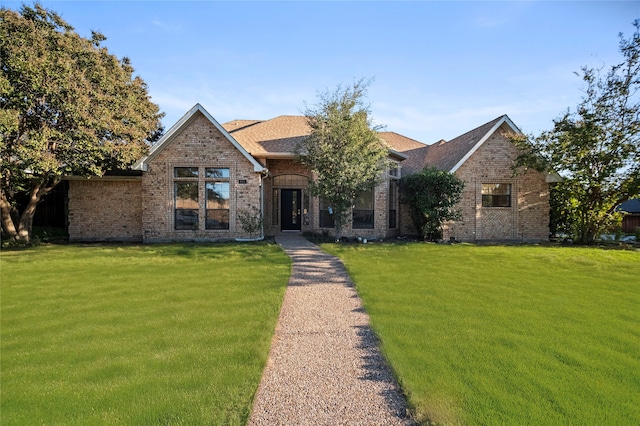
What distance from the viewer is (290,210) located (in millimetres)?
17969

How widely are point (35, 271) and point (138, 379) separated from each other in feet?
25.7

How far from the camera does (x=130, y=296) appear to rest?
6.31 m

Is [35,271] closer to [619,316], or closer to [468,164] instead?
[619,316]

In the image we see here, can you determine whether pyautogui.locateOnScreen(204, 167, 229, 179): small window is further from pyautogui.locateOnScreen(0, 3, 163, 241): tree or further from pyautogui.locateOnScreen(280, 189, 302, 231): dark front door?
pyautogui.locateOnScreen(280, 189, 302, 231): dark front door

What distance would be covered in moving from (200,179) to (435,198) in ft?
36.1

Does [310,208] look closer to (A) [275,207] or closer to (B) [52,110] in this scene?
(A) [275,207]

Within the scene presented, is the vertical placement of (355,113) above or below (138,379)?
above

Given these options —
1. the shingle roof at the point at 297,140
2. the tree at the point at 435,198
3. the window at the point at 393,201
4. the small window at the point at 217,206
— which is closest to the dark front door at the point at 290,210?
the shingle roof at the point at 297,140

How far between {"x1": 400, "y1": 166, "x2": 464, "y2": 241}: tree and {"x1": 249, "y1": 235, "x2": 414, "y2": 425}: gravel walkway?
33.0 feet

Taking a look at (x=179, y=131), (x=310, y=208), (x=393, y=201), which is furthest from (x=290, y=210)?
(x=179, y=131)

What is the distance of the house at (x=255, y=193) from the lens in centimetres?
1454

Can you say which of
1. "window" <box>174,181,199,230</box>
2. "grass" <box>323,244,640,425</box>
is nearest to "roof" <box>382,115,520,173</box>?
"grass" <box>323,244,640,425</box>


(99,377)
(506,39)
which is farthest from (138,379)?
(506,39)

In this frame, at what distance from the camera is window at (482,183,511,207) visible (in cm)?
1625
